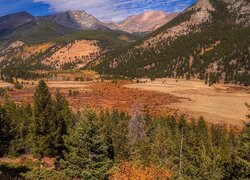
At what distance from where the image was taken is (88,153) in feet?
108

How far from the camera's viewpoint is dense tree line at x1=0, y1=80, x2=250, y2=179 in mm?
32031

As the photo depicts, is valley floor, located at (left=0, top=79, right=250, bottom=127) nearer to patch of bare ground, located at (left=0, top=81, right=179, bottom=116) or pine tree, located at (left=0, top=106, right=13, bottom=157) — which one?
patch of bare ground, located at (left=0, top=81, right=179, bottom=116)

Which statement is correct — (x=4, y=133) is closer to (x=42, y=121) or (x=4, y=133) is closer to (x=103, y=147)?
(x=42, y=121)

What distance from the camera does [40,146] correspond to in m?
45.9

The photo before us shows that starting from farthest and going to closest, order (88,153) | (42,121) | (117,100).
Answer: (117,100), (42,121), (88,153)

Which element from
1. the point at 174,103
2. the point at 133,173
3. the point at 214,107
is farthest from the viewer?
the point at 174,103

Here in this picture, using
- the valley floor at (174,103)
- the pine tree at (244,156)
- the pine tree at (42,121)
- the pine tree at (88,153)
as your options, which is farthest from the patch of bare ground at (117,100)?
the pine tree at (244,156)

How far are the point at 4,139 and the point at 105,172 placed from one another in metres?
29.2

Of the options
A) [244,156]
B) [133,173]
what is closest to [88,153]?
[133,173]

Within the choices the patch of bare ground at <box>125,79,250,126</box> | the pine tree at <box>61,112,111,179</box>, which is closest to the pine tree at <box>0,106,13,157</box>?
the pine tree at <box>61,112,111,179</box>

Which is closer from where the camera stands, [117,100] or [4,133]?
[4,133]

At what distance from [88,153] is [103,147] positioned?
147 centimetres

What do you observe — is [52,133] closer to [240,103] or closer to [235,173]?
[235,173]

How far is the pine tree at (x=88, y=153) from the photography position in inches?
1286
